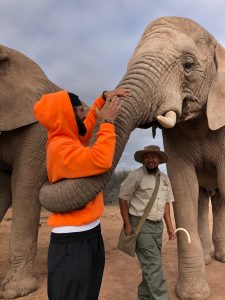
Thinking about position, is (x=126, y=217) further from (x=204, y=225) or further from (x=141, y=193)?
(x=204, y=225)

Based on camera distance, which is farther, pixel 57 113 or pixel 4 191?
pixel 4 191

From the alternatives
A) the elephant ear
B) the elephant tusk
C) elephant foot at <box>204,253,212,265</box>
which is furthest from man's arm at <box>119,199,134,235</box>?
elephant foot at <box>204,253,212,265</box>

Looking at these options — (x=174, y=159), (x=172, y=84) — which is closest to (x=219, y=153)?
(x=174, y=159)

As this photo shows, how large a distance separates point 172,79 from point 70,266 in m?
1.61

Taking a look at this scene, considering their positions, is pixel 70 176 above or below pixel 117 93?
below

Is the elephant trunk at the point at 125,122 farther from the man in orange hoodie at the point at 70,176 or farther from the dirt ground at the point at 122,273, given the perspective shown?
the dirt ground at the point at 122,273

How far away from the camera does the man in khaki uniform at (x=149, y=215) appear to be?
3.23 metres

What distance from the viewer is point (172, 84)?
297 cm

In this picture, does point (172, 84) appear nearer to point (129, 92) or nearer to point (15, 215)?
point (129, 92)

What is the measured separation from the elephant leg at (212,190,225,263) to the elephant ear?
213 centimetres

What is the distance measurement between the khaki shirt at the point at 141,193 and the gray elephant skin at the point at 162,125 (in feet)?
1.53

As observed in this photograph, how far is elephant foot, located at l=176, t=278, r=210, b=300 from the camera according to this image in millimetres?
3705

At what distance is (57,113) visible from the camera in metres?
2.13

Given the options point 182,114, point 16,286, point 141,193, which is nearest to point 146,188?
point 141,193
